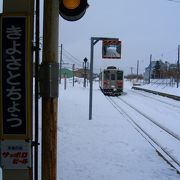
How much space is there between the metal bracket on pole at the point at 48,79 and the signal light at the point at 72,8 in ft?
2.33

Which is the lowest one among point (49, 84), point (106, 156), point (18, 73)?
point (106, 156)

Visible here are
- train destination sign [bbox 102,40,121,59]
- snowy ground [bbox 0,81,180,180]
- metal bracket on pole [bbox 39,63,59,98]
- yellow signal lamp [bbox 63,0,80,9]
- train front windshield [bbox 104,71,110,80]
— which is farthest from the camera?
train front windshield [bbox 104,71,110,80]

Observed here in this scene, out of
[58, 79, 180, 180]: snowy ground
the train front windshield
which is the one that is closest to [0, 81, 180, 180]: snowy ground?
[58, 79, 180, 180]: snowy ground

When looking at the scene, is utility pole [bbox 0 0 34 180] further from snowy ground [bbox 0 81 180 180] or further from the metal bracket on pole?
snowy ground [bbox 0 81 180 180]

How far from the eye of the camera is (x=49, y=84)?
433 cm

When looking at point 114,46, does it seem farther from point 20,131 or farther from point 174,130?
point 20,131

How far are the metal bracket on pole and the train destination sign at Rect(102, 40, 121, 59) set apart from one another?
474 inches

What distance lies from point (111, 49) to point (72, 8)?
12.5 metres

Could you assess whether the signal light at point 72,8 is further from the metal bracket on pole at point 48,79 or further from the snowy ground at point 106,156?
the snowy ground at point 106,156

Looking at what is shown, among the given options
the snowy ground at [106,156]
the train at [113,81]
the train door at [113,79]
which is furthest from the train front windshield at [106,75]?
the snowy ground at [106,156]

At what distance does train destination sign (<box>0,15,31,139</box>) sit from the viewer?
4094mm

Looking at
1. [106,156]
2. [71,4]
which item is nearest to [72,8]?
[71,4]

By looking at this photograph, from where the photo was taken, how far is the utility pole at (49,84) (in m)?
4.34

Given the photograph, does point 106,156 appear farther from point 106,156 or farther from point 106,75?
→ point 106,75
